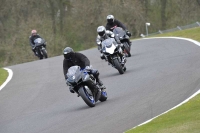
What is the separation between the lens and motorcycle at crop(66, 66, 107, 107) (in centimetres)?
1308

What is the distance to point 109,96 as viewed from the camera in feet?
48.4

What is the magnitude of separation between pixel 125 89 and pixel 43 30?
4375 centimetres

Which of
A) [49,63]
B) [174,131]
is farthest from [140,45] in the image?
[174,131]

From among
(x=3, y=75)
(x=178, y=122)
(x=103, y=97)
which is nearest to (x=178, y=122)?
(x=178, y=122)

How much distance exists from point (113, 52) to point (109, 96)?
3.46 m

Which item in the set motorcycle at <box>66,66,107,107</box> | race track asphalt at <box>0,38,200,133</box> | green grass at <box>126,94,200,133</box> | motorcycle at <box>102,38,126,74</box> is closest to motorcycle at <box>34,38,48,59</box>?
race track asphalt at <box>0,38,200,133</box>

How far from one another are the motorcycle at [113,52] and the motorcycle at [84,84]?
4.50 m

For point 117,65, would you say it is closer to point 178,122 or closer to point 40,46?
point 178,122

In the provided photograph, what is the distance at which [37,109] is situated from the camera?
14469 mm

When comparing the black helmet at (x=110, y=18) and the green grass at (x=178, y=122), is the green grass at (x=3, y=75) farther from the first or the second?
the green grass at (x=178, y=122)

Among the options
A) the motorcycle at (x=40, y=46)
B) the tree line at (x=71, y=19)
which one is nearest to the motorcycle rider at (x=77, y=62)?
the motorcycle at (x=40, y=46)

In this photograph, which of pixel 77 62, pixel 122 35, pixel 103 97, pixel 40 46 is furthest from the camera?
pixel 40 46

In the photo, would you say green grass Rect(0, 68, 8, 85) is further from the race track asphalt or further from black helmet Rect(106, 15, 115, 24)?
black helmet Rect(106, 15, 115, 24)

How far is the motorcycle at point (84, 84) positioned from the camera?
42.9ft
